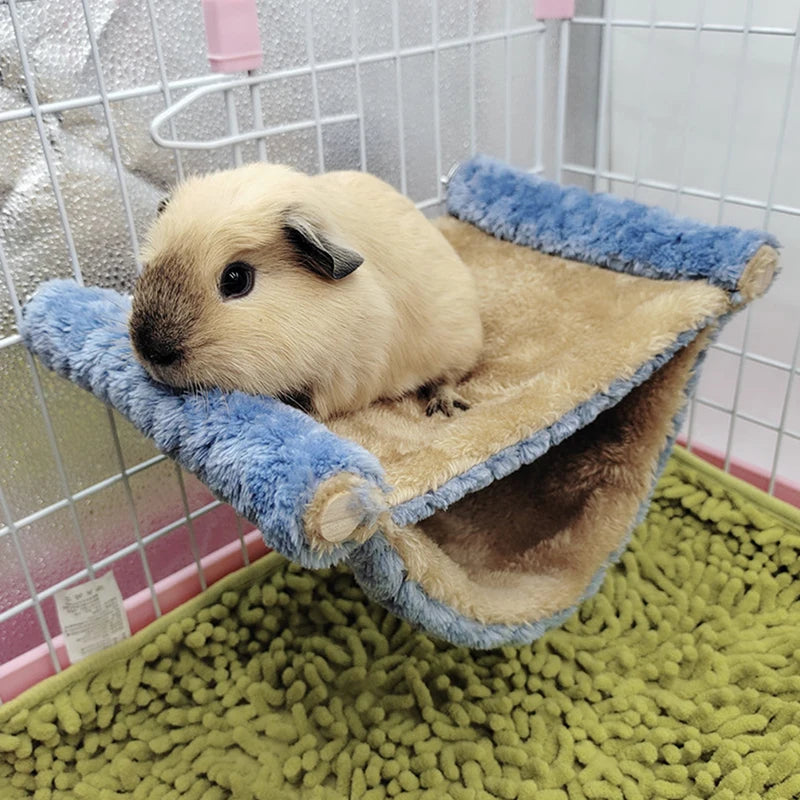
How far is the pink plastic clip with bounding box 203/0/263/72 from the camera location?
98 centimetres

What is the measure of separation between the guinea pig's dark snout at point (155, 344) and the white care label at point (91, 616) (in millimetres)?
514

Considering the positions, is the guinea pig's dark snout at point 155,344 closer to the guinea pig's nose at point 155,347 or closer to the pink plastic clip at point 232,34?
the guinea pig's nose at point 155,347

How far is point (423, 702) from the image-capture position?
1139 millimetres

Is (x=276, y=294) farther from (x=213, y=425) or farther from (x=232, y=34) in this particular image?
(x=232, y=34)

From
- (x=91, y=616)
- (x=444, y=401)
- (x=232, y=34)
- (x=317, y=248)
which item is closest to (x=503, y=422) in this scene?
(x=444, y=401)

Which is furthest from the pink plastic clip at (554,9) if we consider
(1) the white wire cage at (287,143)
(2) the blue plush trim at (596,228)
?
(2) the blue plush trim at (596,228)

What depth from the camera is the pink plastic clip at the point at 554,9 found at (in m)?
1.39

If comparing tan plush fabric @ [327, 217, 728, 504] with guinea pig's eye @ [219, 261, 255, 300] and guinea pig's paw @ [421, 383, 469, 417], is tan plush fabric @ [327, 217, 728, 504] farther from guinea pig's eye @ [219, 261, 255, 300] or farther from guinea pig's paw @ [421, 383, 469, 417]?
guinea pig's eye @ [219, 261, 255, 300]

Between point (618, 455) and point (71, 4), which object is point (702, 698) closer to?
point (618, 455)

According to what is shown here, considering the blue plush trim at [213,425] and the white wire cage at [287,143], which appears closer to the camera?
the blue plush trim at [213,425]

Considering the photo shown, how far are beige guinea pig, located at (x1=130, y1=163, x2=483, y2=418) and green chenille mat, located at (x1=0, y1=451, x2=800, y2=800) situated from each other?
47cm

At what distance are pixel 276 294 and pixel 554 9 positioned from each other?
2.93 ft

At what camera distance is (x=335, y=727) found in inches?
43.9

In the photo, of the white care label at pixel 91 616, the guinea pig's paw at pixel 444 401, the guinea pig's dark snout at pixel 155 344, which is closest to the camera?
the guinea pig's dark snout at pixel 155 344
